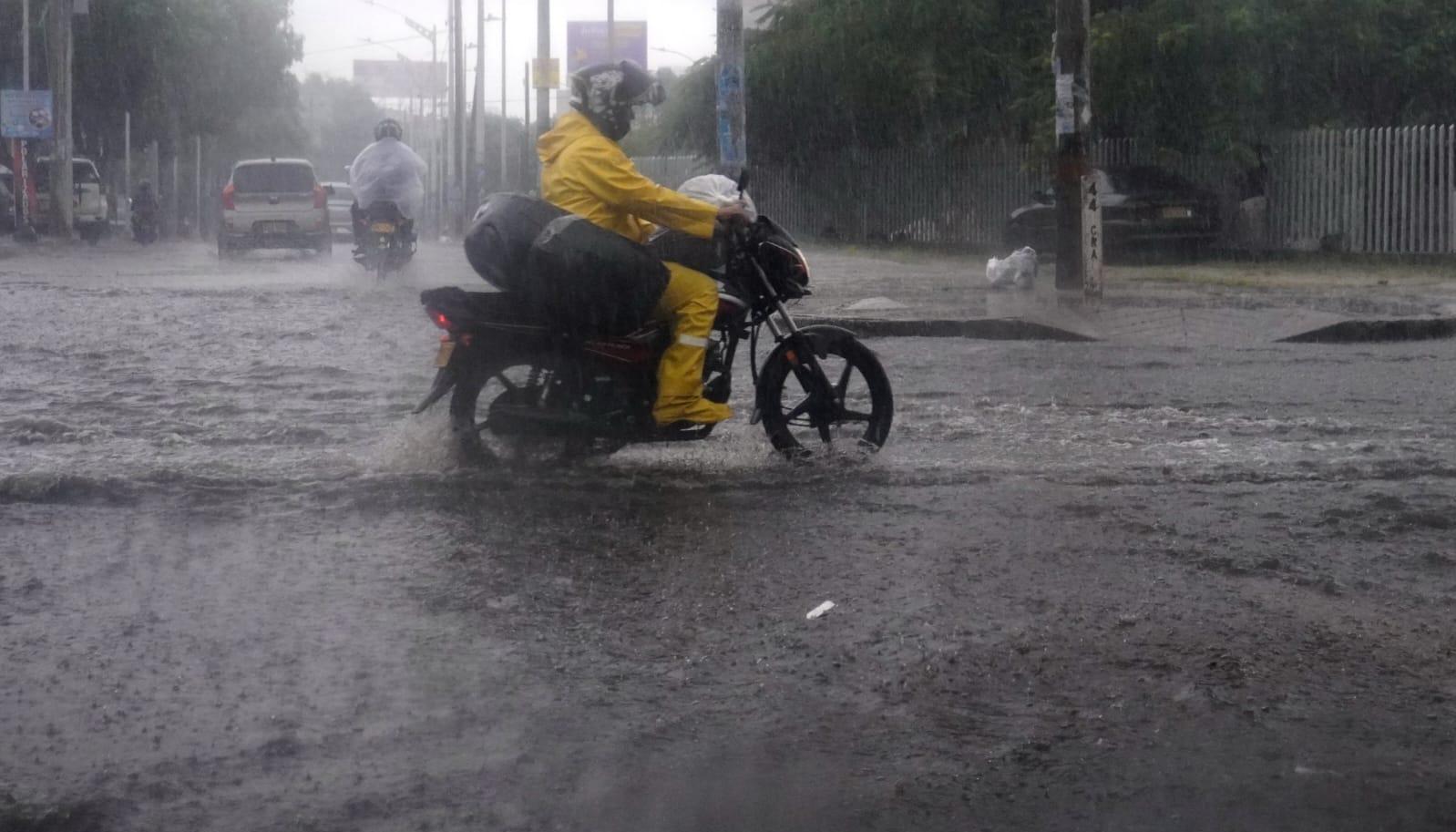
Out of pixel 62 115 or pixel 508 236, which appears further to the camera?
A: pixel 62 115

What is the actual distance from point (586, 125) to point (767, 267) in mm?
883

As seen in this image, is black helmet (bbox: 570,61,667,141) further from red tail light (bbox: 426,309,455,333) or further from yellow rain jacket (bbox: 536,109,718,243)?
red tail light (bbox: 426,309,455,333)

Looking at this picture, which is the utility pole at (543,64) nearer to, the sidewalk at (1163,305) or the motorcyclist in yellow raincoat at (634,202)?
the sidewalk at (1163,305)

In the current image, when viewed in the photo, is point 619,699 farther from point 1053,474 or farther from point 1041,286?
point 1041,286

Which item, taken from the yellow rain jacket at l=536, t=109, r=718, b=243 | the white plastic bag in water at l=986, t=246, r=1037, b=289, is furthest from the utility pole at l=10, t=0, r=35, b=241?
the yellow rain jacket at l=536, t=109, r=718, b=243

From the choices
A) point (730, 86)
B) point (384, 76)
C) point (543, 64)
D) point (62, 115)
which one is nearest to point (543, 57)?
point (543, 64)

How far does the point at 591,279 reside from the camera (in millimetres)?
7117

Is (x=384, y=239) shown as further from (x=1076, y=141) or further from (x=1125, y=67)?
(x=1125, y=67)

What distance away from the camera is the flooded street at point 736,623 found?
12.2ft

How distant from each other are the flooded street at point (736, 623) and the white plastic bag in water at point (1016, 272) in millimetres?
8440

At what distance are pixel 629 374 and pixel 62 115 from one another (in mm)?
32429

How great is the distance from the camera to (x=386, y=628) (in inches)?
193

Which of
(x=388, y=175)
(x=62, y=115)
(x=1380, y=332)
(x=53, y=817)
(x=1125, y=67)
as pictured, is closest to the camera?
(x=53, y=817)

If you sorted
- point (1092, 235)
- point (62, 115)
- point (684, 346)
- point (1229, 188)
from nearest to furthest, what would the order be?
point (684, 346)
point (1092, 235)
point (1229, 188)
point (62, 115)
